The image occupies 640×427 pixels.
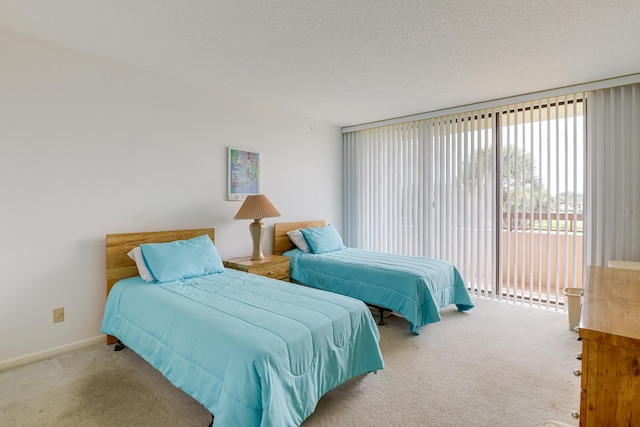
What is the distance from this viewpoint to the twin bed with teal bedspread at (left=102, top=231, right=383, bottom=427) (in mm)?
1504

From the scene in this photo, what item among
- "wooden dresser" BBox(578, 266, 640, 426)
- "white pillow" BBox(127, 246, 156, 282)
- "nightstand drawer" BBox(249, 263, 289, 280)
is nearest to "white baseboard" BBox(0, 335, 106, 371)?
"white pillow" BBox(127, 246, 156, 282)

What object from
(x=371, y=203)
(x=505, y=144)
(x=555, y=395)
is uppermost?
(x=505, y=144)

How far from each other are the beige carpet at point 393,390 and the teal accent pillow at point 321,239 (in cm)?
157

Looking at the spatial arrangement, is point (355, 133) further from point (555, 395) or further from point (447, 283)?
point (555, 395)

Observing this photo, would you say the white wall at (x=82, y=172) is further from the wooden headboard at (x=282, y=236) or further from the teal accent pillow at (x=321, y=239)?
the teal accent pillow at (x=321, y=239)

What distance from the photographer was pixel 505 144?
3951 millimetres

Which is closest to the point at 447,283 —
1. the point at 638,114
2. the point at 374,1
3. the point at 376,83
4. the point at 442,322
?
the point at 442,322

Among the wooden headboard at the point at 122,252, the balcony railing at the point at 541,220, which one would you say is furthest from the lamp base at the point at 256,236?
the balcony railing at the point at 541,220

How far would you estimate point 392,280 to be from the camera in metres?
3.20

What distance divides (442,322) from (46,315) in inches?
139

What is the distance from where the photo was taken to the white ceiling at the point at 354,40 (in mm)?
2055

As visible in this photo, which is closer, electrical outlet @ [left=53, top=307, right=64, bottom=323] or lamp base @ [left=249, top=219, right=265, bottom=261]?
electrical outlet @ [left=53, top=307, right=64, bottom=323]

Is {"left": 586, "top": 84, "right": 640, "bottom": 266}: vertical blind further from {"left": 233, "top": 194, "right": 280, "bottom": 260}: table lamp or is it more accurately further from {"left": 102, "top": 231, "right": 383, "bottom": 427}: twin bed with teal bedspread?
{"left": 233, "top": 194, "right": 280, "bottom": 260}: table lamp

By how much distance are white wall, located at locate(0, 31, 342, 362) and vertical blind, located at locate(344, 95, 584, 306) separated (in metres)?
2.42
